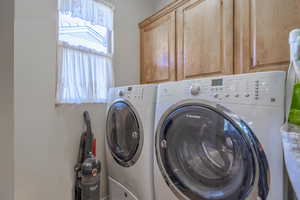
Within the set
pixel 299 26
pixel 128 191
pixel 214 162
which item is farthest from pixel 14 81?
pixel 299 26

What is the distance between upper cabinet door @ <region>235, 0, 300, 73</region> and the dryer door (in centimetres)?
49

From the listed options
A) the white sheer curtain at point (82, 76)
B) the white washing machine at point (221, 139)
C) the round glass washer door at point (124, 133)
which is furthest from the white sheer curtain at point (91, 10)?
the white washing machine at point (221, 139)

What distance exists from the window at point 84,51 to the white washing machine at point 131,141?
11.3 inches

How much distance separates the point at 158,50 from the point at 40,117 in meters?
1.25

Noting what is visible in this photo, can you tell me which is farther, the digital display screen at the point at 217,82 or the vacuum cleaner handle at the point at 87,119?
the vacuum cleaner handle at the point at 87,119

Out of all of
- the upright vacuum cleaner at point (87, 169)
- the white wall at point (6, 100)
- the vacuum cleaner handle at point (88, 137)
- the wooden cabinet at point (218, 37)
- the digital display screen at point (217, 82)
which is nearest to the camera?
the digital display screen at point (217, 82)

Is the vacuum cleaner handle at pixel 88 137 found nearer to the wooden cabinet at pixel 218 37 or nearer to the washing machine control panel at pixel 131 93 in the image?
the washing machine control panel at pixel 131 93

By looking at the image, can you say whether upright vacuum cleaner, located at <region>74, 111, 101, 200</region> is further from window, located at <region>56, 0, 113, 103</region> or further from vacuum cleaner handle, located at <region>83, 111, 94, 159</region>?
window, located at <region>56, 0, 113, 103</region>

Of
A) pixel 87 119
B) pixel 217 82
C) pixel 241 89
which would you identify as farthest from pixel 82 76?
pixel 241 89

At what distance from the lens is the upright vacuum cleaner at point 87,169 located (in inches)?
58.2

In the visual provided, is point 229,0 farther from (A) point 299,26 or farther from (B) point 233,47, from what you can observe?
(A) point 299,26

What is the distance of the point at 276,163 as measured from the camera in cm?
71

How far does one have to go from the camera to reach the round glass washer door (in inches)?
52.1

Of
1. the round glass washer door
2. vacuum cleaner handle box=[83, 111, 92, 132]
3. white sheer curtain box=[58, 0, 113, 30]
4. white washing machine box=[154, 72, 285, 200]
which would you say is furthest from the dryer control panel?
white sheer curtain box=[58, 0, 113, 30]
